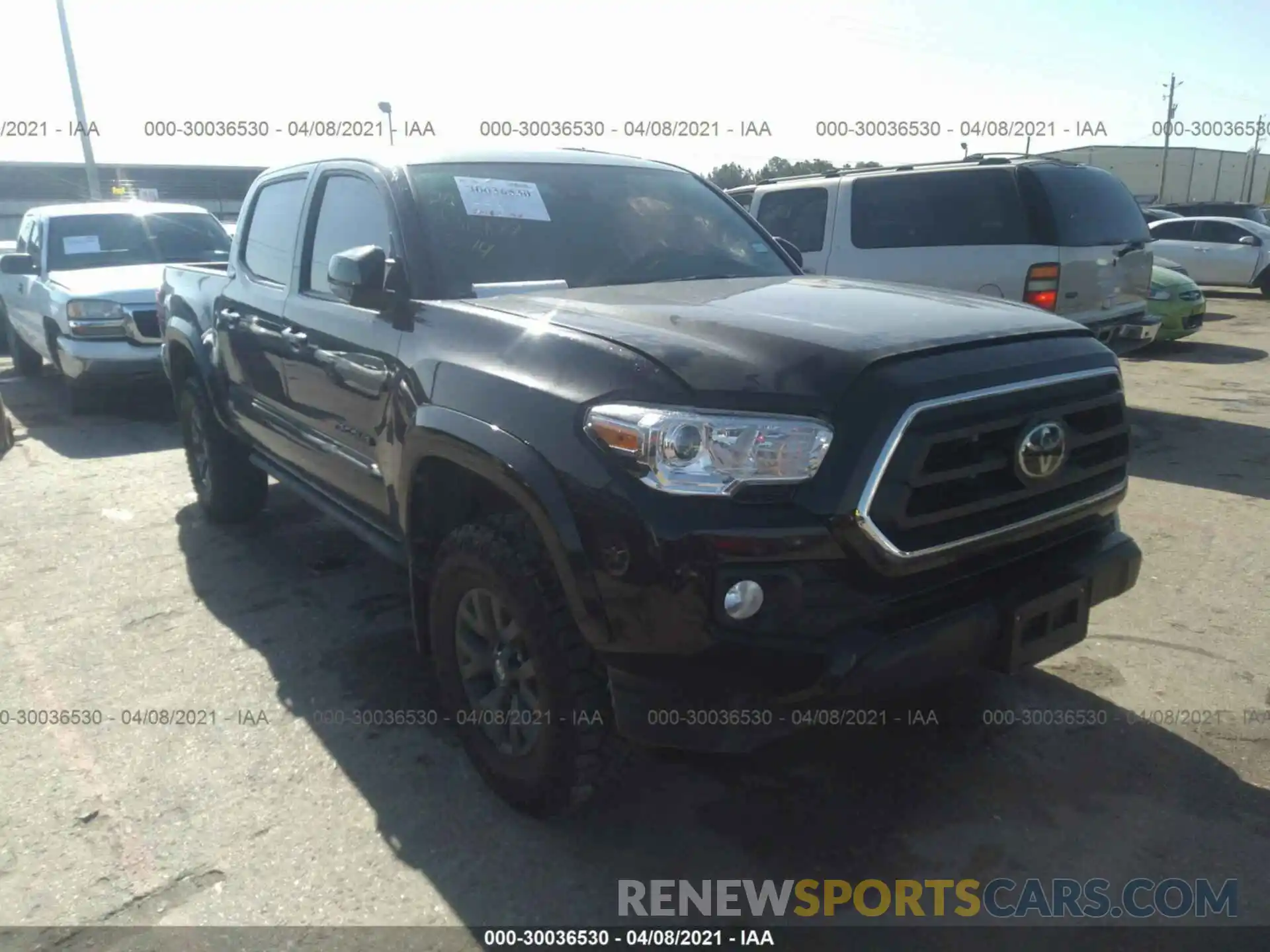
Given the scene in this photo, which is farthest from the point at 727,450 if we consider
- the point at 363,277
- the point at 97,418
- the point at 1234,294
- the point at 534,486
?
the point at 1234,294

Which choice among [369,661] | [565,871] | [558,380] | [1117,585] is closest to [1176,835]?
[1117,585]

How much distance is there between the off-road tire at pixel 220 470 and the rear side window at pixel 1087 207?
18.5 feet

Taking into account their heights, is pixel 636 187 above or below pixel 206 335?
above

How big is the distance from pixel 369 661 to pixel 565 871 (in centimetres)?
156

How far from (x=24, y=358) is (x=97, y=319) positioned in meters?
3.69

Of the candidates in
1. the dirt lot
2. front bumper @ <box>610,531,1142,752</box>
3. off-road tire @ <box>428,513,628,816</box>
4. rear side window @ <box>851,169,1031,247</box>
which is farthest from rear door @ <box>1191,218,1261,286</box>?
off-road tire @ <box>428,513,628,816</box>

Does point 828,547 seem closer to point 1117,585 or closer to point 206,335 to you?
point 1117,585

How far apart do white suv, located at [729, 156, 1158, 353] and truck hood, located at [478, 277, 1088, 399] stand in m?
3.46

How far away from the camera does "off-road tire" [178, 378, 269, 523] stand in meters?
5.32

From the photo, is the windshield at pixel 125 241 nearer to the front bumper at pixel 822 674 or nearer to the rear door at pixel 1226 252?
the front bumper at pixel 822 674

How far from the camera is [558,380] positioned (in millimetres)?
2518

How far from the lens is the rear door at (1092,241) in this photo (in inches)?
275

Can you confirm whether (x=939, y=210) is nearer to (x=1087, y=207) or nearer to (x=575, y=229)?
(x=1087, y=207)

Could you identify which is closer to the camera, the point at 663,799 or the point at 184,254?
the point at 663,799
